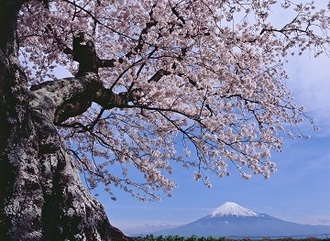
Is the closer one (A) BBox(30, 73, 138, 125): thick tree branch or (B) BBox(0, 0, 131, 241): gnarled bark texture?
(B) BBox(0, 0, 131, 241): gnarled bark texture

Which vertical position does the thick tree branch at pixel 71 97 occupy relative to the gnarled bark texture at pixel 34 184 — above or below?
above

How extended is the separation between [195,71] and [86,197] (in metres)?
6.87

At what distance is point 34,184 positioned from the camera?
412cm

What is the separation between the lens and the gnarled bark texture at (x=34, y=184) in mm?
3947

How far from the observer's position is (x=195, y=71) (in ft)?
36.0

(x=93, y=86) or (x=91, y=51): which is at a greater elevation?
(x=91, y=51)

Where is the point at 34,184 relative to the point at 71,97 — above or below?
below

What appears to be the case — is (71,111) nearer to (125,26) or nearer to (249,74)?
(125,26)

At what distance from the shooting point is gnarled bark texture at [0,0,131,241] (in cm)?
395

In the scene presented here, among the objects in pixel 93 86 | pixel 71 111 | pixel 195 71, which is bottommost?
pixel 71 111

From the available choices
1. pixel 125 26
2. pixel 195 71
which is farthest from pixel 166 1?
pixel 195 71

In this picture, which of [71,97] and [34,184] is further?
[71,97]

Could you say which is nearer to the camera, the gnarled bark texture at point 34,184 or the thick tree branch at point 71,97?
the gnarled bark texture at point 34,184

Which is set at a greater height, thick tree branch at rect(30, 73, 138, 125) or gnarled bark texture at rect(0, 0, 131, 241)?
thick tree branch at rect(30, 73, 138, 125)
